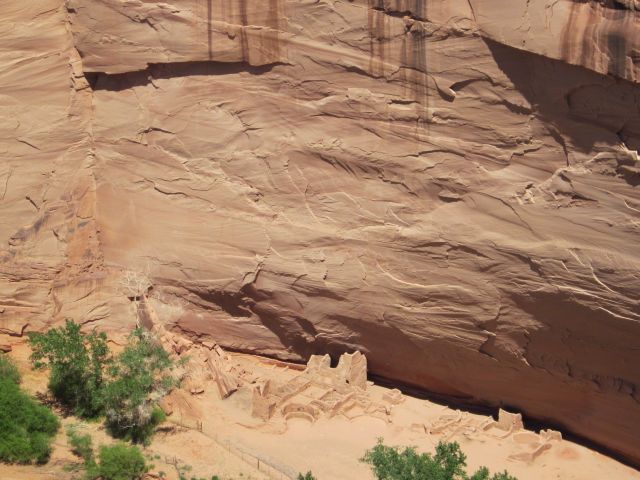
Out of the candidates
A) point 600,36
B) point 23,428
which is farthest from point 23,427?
point 600,36

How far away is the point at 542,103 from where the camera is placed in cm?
1480

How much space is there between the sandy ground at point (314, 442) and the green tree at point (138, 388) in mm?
288

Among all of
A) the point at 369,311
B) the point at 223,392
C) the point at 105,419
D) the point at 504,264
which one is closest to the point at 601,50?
the point at 504,264

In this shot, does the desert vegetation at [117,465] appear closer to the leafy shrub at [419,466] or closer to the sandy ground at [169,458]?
the sandy ground at [169,458]

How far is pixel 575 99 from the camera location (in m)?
14.6

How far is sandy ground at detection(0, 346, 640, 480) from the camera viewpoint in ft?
50.8

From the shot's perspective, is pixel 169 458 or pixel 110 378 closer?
pixel 169 458

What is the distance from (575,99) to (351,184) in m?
3.65

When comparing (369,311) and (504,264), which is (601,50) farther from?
(369,311)

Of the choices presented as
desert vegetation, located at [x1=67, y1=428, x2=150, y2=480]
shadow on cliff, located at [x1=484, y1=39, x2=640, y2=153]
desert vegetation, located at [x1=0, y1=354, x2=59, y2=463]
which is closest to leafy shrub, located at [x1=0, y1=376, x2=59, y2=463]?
desert vegetation, located at [x1=0, y1=354, x2=59, y2=463]

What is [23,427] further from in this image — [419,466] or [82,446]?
[419,466]

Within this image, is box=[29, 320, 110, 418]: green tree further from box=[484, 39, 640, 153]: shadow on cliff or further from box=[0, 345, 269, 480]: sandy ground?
box=[484, 39, 640, 153]: shadow on cliff

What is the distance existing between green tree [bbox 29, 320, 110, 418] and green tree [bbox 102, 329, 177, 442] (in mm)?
290

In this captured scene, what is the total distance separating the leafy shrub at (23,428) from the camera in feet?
49.6
